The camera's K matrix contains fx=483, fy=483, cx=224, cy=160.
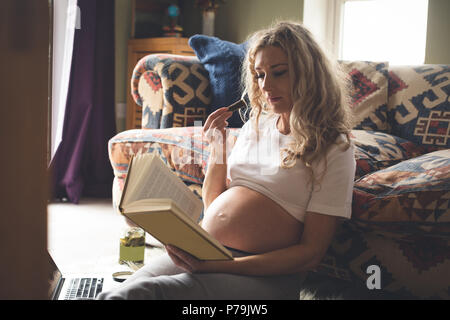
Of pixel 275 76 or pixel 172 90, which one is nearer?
pixel 275 76

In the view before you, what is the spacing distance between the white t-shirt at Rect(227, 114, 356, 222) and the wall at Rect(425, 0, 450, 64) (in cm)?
199

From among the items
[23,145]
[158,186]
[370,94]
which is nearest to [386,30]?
[370,94]

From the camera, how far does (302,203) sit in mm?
1120

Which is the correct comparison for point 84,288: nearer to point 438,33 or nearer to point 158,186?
point 158,186

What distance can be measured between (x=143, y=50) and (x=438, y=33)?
1888 mm

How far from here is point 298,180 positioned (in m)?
1.12

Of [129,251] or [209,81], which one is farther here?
[209,81]

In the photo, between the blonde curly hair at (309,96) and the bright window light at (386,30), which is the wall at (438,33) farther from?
the blonde curly hair at (309,96)

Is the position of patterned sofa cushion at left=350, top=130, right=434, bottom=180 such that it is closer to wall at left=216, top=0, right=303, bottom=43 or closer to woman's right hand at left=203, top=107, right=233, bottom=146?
woman's right hand at left=203, top=107, right=233, bottom=146

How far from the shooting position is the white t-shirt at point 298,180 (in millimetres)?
1086

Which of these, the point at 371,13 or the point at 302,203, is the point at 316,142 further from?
the point at 371,13

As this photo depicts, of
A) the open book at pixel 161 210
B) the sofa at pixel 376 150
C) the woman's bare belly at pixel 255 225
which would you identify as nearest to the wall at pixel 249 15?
the sofa at pixel 376 150
